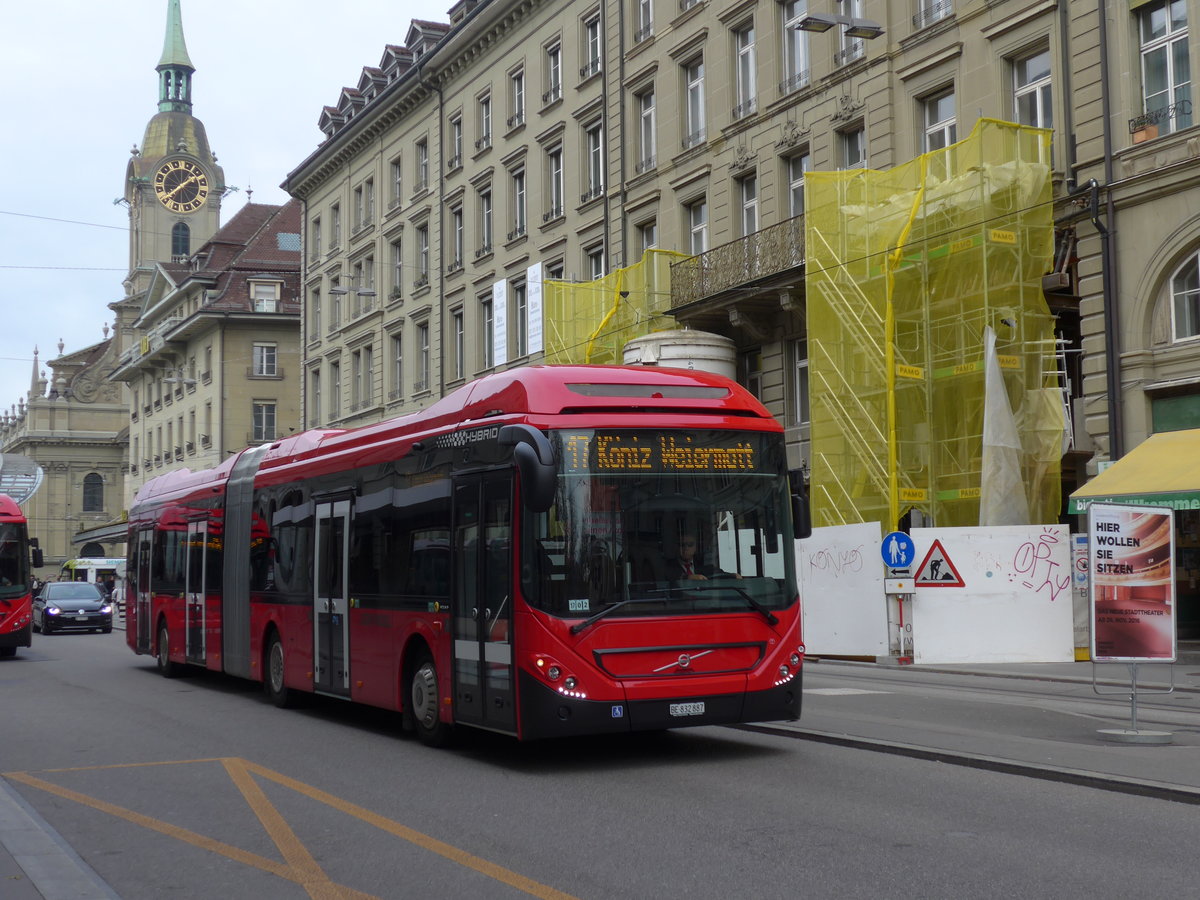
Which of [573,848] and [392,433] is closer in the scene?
[573,848]

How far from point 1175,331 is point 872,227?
591 cm

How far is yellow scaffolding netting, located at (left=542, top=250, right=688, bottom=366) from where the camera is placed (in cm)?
3372

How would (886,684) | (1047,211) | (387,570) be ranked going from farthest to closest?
(1047,211) < (886,684) < (387,570)

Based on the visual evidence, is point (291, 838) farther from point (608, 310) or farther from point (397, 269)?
point (397, 269)

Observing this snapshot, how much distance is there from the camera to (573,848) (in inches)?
296

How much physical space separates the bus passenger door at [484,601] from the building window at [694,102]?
2413 cm

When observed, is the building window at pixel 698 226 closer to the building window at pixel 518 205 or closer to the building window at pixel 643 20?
the building window at pixel 643 20

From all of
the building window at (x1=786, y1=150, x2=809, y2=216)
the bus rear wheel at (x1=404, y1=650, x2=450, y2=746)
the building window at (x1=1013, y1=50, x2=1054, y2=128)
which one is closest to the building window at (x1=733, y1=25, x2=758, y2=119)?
the building window at (x1=786, y1=150, x2=809, y2=216)

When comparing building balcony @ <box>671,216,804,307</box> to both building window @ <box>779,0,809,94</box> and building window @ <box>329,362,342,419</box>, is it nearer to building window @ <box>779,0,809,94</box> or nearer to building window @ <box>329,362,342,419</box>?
building window @ <box>779,0,809,94</box>

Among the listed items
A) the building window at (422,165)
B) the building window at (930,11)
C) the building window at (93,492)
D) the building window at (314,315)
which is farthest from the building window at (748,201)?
the building window at (93,492)

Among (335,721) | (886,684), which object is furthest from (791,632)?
(886,684)

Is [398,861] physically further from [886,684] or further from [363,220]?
[363,220]

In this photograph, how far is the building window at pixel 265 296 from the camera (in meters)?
73.4

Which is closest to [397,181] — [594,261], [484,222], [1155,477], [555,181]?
[484,222]
